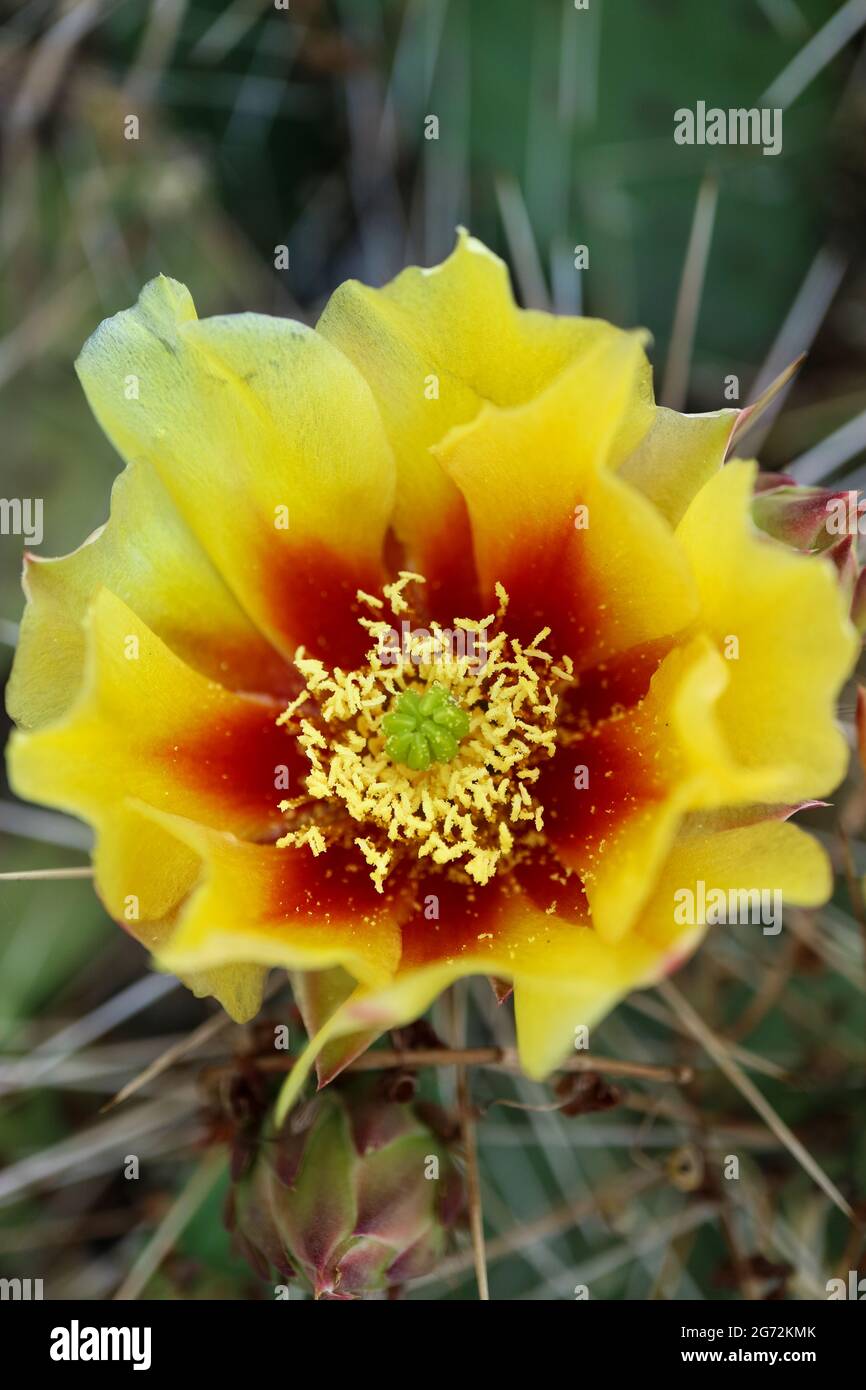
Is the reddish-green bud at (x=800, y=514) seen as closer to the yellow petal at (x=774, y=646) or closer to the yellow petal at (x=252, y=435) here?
the yellow petal at (x=774, y=646)

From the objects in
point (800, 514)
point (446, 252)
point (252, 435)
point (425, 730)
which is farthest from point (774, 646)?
point (446, 252)

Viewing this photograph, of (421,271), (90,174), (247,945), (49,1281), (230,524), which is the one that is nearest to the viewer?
(247,945)

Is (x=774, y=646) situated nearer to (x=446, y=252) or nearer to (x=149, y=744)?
(x=149, y=744)

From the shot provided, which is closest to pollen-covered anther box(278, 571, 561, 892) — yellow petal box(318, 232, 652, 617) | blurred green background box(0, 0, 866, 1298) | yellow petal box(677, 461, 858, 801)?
yellow petal box(318, 232, 652, 617)

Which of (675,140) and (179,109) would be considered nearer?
(675,140)

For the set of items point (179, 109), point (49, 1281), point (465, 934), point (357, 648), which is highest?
point (179, 109)

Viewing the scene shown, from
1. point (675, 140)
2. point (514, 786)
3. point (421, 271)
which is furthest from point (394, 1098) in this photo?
point (675, 140)

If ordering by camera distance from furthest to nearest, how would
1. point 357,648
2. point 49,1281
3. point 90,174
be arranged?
point 90,174
point 49,1281
point 357,648

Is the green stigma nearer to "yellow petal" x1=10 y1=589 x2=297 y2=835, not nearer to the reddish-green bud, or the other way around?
"yellow petal" x1=10 y1=589 x2=297 y2=835
